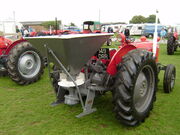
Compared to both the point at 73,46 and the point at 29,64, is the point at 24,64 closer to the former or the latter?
the point at 29,64

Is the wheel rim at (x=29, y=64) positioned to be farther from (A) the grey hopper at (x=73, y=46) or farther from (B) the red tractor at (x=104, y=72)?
(A) the grey hopper at (x=73, y=46)

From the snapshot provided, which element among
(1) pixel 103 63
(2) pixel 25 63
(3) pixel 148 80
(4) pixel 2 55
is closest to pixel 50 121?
(1) pixel 103 63

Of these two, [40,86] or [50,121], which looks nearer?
[50,121]

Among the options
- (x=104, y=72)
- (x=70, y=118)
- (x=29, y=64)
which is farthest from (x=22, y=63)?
(x=104, y=72)

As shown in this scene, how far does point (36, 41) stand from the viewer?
2721mm

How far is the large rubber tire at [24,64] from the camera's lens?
4.83 m

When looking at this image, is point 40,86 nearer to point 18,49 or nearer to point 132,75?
point 18,49

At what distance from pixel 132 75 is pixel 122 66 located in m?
0.19

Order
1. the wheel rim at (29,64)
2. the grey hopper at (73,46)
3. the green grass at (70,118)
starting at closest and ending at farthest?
the grey hopper at (73,46) < the green grass at (70,118) < the wheel rim at (29,64)

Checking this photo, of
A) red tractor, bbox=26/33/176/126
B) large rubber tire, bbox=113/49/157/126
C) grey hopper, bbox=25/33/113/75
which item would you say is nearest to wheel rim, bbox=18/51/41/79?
red tractor, bbox=26/33/176/126

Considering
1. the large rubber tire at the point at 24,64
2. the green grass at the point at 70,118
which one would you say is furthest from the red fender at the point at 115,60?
the large rubber tire at the point at 24,64

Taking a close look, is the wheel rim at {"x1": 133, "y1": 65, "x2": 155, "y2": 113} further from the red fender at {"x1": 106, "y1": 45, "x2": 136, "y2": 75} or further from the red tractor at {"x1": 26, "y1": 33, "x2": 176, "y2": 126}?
the red fender at {"x1": 106, "y1": 45, "x2": 136, "y2": 75}

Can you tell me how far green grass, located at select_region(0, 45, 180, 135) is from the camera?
9.09ft

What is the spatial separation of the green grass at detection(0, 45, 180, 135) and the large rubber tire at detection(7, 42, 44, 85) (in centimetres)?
75
